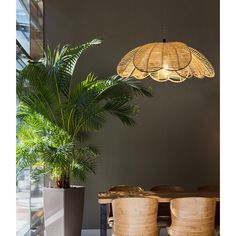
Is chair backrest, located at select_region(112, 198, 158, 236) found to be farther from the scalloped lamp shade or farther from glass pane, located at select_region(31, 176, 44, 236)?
glass pane, located at select_region(31, 176, 44, 236)

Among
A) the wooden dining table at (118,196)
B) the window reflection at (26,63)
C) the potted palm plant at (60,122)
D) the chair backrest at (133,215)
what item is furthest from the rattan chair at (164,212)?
the window reflection at (26,63)

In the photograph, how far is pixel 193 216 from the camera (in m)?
4.54

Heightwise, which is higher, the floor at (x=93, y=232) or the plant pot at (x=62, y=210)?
the plant pot at (x=62, y=210)

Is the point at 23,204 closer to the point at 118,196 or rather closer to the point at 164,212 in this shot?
the point at 118,196

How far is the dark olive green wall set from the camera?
7117 mm

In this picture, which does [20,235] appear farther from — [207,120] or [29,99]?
[207,120]

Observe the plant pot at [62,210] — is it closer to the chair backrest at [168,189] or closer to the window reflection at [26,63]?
the window reflection at [26,63]

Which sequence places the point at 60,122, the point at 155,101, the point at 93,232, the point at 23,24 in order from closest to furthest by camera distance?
1. the point at 60,122
2. the point at 23,24
3. the point at 93,232
4. the point at 155,101

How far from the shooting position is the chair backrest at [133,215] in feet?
14.6

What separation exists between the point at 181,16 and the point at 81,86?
98.0 inches

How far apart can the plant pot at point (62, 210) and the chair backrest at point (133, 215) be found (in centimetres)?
125

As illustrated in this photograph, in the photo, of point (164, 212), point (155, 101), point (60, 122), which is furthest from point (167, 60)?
point (155, 101)

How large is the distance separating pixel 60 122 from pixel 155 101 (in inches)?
77.1

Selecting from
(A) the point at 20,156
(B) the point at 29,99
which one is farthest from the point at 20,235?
(B) the point at 29,99
